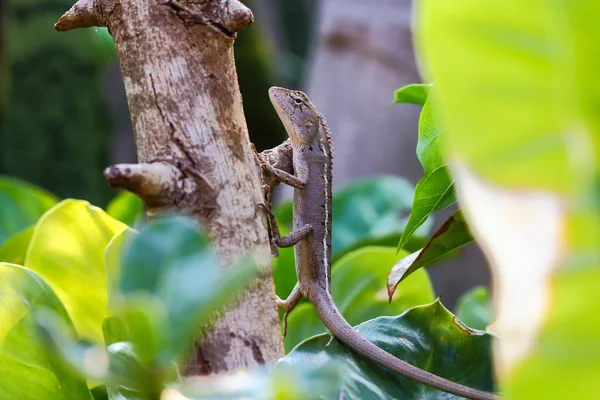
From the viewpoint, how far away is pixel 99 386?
717 millimetres

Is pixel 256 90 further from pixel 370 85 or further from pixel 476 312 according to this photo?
pixel 476 312

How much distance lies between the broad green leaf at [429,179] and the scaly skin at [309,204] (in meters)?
0.14

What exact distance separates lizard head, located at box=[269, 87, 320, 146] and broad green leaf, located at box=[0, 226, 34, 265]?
1.92 ft

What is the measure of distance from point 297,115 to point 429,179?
788 mm

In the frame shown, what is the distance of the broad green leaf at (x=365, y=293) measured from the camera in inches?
37.8

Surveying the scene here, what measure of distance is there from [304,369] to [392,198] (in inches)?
50.8

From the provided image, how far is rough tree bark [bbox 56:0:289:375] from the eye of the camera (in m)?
0.56

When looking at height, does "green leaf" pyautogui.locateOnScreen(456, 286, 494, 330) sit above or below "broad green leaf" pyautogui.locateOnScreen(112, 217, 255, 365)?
below

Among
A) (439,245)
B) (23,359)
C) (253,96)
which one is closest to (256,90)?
(253,96)

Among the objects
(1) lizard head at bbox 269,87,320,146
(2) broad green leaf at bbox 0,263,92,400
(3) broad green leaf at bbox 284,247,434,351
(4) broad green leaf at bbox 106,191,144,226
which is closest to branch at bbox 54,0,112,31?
(2) broad green leaf at bbox 0,263,92,400

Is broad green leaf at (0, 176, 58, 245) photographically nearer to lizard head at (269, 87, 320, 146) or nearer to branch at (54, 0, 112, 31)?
lizard head at (269, 87, 320, 146)

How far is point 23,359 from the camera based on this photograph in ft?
2.05

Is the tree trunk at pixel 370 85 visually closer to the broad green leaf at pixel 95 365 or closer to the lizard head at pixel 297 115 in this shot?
the lizard head at pixel 297 115

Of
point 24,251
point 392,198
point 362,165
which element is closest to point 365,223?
point 392,198
